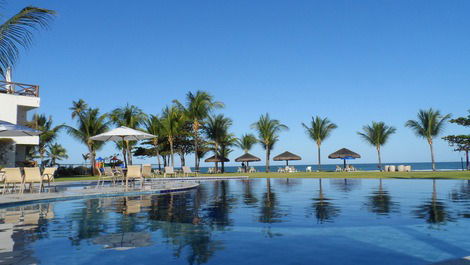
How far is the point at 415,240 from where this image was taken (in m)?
4.36

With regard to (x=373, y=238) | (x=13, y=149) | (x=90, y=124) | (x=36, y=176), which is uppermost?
(x=90, y=124)

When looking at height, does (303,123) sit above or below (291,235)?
above

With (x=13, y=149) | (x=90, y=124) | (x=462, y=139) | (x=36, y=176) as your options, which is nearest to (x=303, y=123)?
(x=462, y=139)

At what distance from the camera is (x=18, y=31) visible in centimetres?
641

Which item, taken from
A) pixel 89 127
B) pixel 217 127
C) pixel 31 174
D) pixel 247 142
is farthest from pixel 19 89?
pixel 247 142

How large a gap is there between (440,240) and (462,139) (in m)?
28.9

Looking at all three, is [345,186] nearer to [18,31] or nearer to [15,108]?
[18,31]

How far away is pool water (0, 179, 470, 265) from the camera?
3.65m

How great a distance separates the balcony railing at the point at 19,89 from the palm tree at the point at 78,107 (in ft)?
43.6

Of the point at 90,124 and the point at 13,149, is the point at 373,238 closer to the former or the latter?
the point at 13,149

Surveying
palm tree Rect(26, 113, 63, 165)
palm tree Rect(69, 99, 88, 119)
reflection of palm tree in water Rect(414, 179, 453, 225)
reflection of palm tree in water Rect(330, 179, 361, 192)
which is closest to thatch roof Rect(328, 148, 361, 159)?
reflection of palm tree in water Rect(330, 179, 361, 192)

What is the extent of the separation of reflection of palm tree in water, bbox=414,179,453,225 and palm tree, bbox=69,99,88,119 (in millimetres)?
34623

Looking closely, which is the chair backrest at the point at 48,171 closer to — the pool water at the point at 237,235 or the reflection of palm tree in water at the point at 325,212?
the pool water at the point at 237,235

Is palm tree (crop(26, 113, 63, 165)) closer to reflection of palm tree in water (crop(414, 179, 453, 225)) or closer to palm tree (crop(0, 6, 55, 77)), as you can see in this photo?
palm tree (crop(0, 6, 55, 77))
